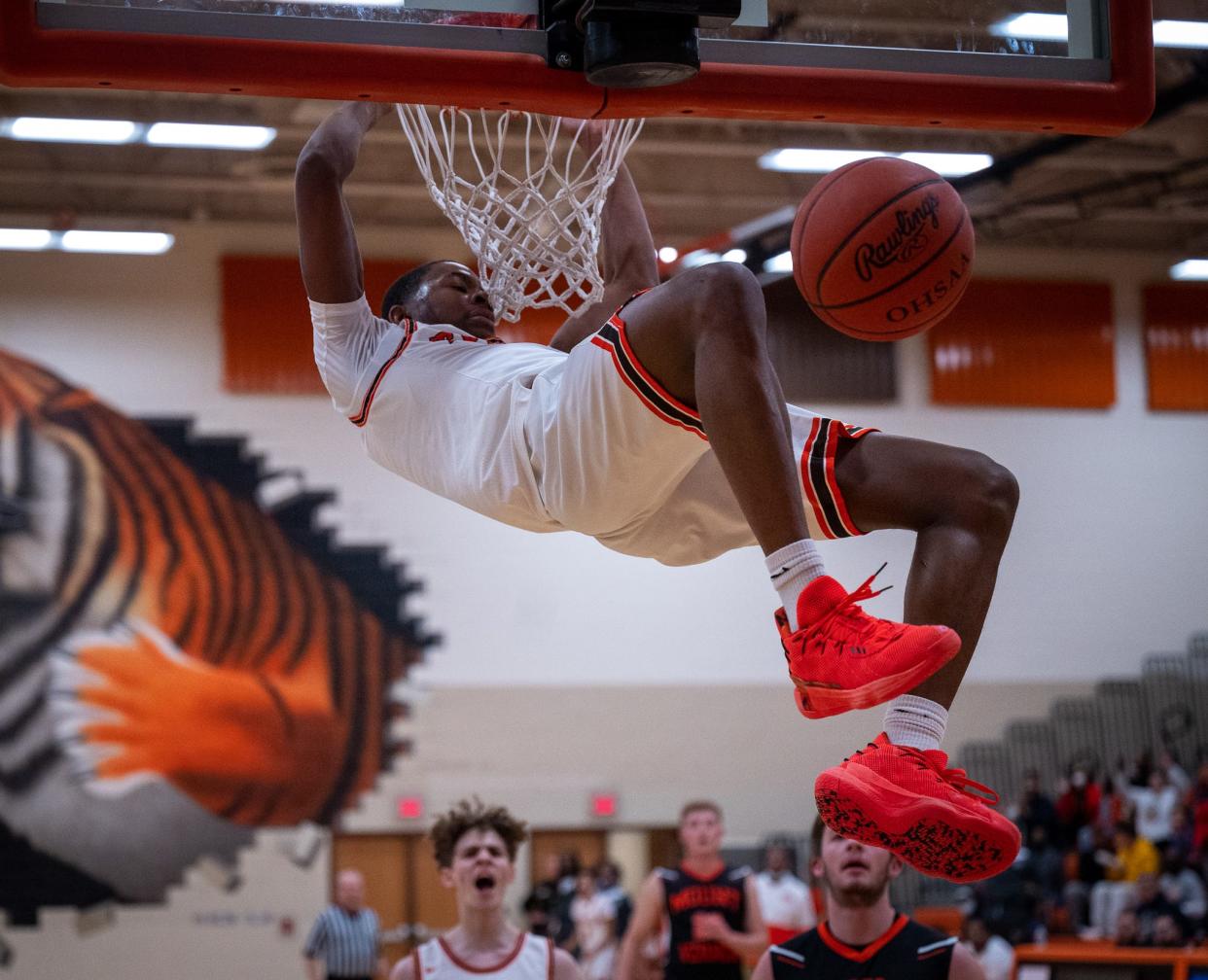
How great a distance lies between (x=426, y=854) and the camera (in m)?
15.0

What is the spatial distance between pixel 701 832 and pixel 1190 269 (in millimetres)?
11836

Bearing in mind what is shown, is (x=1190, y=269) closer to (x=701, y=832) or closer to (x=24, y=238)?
(x=24, y=238)

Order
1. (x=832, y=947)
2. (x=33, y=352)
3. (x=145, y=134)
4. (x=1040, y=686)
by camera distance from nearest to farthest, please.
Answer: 1. (x=832, y=947)
2. (x=145, y=134)
3. (x=33, y=352)
4. (x=1040, y=686)

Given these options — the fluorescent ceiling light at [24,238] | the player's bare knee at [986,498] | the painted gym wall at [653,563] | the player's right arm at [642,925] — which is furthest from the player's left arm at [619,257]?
the fluorescent ceiling light at [24,238]

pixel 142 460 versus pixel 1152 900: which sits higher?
pixel 142 460

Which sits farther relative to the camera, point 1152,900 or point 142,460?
point 142,460

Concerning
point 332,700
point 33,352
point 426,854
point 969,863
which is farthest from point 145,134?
point 969,863

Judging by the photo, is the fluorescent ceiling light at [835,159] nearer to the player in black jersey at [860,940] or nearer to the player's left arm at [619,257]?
the player's left arm at [619,257]

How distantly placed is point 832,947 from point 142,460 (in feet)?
37.4

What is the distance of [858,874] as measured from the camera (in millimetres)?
4414

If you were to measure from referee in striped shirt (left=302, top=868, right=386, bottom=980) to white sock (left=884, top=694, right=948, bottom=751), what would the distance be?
8.50 meters

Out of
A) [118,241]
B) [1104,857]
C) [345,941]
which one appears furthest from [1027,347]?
[345,941]

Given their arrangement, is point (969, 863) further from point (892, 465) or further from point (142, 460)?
point (142, 460)

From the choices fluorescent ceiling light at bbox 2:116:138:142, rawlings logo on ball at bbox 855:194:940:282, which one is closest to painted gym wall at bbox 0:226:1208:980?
fluorescent ceiling light at bbox 2:116:138:142
